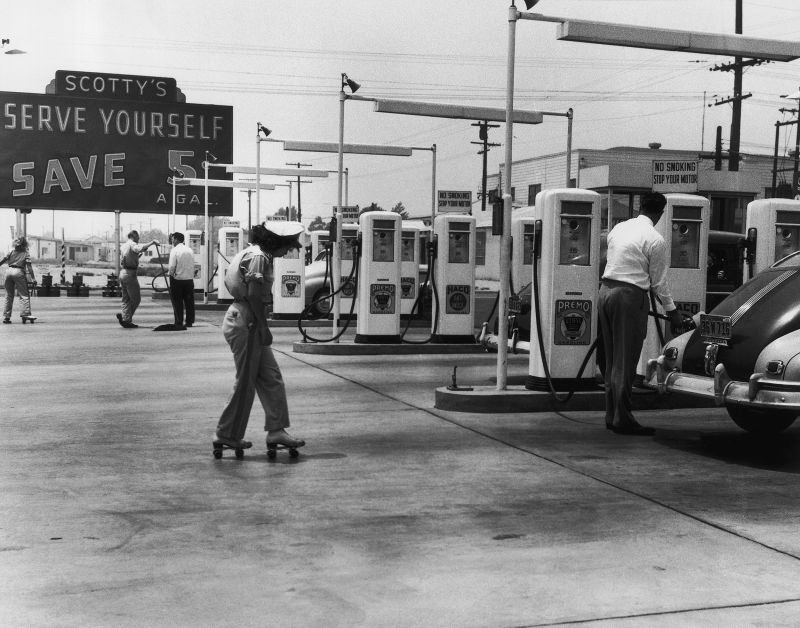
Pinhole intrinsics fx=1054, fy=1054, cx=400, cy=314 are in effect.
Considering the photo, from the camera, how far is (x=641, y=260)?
898cm

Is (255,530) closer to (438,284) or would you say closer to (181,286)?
(438,284)

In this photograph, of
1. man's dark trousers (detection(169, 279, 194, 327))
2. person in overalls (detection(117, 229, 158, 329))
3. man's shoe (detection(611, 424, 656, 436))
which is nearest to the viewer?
man's shoe (detection(611, 424, 656, 436))

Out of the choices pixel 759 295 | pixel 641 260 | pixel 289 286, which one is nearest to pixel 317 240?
pixel 289 286

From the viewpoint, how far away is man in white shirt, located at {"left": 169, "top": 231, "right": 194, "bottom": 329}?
20281 millimetres

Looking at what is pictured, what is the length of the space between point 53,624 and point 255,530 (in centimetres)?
159

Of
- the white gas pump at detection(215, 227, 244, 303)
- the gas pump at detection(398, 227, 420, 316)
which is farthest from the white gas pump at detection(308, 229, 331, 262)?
the white gas pump at detection(215, 227, 244, 303)

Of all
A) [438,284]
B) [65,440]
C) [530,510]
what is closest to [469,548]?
[530,510]

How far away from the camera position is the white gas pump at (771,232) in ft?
36.5

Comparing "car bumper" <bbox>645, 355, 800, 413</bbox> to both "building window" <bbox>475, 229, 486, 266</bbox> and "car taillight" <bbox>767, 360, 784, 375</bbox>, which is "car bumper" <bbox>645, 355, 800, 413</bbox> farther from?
"building window" <bbox>475, 229, 486, 266</bbox>

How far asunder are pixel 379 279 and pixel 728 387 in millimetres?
9753

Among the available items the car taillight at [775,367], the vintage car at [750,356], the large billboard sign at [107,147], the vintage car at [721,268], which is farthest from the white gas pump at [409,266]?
the large billboard sign at [107,147]

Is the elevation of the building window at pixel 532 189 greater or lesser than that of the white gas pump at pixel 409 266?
greater

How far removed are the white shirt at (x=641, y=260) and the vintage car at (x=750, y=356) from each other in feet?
1.70

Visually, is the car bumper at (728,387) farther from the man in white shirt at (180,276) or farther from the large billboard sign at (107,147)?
the large billboard sign at (107,147)
